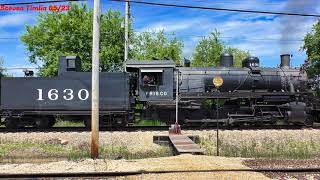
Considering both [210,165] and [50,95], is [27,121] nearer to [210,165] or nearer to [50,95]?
[50,95]

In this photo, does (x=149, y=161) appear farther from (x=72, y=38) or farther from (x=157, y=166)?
(x=72, y=38)

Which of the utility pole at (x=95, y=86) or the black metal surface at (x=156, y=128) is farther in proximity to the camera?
the black metal surface at (x=156, y=128)

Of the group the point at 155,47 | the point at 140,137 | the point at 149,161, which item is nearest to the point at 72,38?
the point at 155,47

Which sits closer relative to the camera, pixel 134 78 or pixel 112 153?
pixel 112 153

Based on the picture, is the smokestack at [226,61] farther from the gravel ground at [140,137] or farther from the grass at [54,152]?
the grass at [54,152]

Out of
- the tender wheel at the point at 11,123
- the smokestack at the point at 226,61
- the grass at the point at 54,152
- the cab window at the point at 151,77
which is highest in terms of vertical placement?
the smokestack at the point at 226,61

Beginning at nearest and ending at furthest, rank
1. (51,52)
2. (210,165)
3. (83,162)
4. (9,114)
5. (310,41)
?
(210,165)
(83,162)
(9,114)
(310,41)
(51,52)

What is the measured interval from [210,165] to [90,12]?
1367 inches

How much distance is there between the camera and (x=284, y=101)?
20.6m

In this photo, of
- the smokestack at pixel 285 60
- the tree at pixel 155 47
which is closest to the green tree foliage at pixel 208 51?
the tree at pixel 155 47

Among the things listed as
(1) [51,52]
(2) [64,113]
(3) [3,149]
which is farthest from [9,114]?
(1) [51,52]

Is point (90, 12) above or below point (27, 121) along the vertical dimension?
above

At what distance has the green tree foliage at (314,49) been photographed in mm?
28906

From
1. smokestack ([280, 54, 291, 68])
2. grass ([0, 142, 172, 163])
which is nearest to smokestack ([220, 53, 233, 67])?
smokestack ([280, 54, 291, 68])
